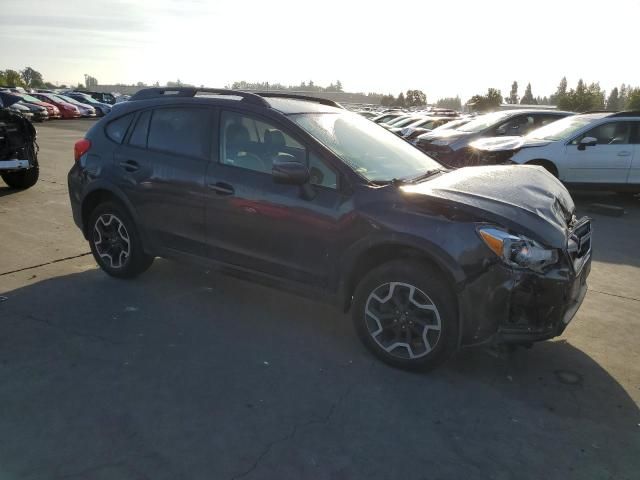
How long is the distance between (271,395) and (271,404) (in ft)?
0.33

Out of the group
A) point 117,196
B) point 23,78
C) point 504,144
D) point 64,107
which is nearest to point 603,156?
point 504,144

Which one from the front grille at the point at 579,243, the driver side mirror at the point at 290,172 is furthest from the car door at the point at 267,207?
the front grille at the point at 579,243

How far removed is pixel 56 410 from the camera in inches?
119

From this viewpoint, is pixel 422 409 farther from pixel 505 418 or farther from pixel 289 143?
pixel 289 143

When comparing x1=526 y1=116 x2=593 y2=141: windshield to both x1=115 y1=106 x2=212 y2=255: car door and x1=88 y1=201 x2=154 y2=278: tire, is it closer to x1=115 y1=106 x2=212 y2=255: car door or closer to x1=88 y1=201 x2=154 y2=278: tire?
x1=115 y1=106 x2=212 y2=255: car door

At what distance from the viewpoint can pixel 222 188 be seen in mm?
4180

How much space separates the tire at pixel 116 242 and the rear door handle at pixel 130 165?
38cm

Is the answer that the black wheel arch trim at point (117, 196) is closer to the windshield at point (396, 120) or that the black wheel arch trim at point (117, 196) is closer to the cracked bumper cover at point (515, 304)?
the cracked bumper cover at point (515, 304)

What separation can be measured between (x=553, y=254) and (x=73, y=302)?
12.6 feet

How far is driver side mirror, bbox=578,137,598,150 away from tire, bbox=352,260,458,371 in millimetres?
7596

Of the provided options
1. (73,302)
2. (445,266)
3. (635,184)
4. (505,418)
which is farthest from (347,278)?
(635,184)

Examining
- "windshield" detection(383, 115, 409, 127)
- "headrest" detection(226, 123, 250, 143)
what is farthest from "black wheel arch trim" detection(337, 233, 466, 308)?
"windshield" detection(383, 115, 409, 127)

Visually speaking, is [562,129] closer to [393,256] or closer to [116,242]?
[393,256]

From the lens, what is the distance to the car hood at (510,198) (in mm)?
3268
